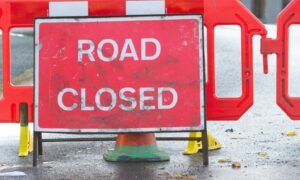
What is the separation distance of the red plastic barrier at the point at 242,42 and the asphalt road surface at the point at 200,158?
1.27 feet

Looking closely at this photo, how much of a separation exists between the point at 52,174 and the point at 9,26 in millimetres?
1394

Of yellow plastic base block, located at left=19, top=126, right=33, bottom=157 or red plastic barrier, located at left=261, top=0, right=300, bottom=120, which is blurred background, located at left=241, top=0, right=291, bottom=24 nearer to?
red plastic barrier, located at left=261, top=0, right=300, bottom=120

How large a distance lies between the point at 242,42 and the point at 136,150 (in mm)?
1205

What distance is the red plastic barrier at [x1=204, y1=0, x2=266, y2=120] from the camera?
675 centimetres

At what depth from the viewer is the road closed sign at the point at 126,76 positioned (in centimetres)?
641

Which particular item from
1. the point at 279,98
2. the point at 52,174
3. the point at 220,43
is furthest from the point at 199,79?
the point at 220,43

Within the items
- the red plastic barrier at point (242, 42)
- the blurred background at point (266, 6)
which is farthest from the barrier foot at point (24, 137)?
the blurred background at point (266, 6)

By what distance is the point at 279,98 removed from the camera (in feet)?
22.7

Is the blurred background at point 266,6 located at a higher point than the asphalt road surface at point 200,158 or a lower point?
higher

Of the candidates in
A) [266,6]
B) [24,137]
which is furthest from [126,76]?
[266,6]

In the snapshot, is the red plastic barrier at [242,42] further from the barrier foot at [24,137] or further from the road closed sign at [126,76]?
the barrier foot at [24,137]

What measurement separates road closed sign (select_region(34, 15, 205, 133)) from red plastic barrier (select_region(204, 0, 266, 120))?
1.29 ft

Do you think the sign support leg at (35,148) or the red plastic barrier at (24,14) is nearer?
the sign support leg at (35,148)

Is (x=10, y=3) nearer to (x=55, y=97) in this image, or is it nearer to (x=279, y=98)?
(x=55, y=97)
